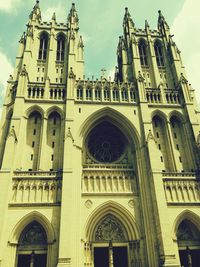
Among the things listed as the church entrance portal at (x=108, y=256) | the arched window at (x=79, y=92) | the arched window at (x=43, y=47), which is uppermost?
the arched window at (x=43, y=47)

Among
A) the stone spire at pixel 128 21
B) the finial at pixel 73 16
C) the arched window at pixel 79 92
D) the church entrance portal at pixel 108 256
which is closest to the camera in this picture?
the church entrance portal at pixel 108 256

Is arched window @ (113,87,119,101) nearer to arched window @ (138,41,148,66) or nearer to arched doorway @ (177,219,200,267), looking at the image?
arched window @ (138,41,148,66)

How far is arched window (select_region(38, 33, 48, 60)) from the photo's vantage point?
30.9m

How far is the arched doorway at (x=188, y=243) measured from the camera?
66.6ft

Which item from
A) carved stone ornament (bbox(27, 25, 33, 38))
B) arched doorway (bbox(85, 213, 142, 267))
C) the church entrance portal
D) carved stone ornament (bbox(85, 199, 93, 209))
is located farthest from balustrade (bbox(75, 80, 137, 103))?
the church entrance portal

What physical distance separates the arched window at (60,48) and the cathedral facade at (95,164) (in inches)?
7.5

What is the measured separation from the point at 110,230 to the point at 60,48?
76.4 ft

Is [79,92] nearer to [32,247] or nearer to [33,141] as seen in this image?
[33,141]

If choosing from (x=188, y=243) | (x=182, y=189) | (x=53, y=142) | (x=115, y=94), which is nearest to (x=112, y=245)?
(x=188, y=243)

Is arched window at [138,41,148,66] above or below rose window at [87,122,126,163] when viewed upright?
above

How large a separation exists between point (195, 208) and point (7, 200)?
52.2ft

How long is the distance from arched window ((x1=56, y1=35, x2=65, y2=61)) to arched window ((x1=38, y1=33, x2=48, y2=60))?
158 centimetres

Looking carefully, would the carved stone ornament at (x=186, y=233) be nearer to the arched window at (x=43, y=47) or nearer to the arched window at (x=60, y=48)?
the arched window at (x=60, y=48)

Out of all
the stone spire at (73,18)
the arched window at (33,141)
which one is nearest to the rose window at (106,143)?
the arched window at (33,141)
